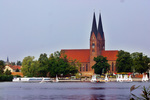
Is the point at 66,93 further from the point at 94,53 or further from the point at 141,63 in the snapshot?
the point at 94,53

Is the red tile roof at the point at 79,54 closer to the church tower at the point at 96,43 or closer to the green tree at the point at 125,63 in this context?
the church tower at the point at 96,43

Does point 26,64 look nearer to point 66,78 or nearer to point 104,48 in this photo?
point 66,78

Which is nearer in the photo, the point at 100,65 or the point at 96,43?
the point at 100,65

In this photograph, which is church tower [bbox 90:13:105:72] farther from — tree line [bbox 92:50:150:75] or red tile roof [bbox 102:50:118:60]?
tree line [bbox 92:50:150:75]

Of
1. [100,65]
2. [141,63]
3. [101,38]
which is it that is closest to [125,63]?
[100,65]

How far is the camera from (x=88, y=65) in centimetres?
17975

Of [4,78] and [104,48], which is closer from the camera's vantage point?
[4,78]

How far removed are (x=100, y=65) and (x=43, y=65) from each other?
25558 mm

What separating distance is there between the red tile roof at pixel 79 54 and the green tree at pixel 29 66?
64.8ft

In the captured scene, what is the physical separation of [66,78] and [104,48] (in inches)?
1200

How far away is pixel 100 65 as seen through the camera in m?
160

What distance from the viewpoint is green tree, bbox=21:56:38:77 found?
16056 centimetres

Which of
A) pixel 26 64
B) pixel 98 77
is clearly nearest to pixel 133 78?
pixel 98 77

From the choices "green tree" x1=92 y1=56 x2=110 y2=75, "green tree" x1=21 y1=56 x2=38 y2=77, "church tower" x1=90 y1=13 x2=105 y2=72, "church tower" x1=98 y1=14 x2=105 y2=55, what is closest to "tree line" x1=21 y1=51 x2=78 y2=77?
"green tree" x1=21 y1=56 x2=38 y2=77
